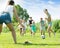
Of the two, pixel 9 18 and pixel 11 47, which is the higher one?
pixel 9 18

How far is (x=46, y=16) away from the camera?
2078cm

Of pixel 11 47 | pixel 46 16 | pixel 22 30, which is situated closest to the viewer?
pixel 11 47

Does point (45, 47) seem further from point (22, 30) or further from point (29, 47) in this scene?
point (22, 30)

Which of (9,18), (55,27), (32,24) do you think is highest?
(9,18)

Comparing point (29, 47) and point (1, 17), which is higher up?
point (1, 17)

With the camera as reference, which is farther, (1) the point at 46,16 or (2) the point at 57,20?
(2) the point at 57,20

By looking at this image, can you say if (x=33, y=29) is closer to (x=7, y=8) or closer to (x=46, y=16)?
(x=46, y=16)

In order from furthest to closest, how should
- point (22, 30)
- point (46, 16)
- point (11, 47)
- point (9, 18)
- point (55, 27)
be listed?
point (55, 27), point (22, 30), point (46, 16), point (9, 18), point (11, 47)

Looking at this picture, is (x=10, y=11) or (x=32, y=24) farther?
(x=32, y=24)

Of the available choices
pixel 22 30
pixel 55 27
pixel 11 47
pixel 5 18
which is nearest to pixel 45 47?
pixel 11 47

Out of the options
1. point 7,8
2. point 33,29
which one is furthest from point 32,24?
point 7,8

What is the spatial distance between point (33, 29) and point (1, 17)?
567 inches

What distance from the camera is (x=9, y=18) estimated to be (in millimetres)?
13023

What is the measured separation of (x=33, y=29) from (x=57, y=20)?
24.8 metres
